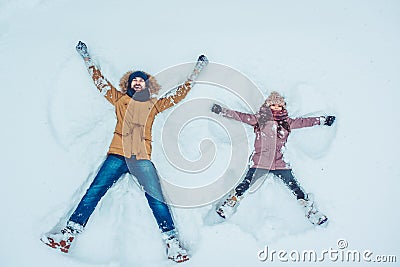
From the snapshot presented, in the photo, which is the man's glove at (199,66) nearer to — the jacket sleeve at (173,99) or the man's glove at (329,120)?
the jacket sleeve at (173,99)

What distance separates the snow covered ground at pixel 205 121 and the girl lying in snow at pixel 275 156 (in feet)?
0.37

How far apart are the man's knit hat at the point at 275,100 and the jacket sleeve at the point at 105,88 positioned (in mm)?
859

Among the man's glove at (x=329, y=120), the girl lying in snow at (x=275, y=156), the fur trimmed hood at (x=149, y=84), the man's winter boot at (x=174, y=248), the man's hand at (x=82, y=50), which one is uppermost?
the man's hand at (x=82, y=50)

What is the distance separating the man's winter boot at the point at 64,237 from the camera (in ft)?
8.68

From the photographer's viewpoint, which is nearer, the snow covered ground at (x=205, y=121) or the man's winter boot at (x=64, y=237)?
the man's winter boot at (x=64, y=237)

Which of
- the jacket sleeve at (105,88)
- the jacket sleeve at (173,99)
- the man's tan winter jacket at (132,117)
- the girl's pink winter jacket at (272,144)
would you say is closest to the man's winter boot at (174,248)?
the man's tan winter jacket at (132,117)

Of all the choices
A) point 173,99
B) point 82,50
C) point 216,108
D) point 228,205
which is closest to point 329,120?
point 216,108

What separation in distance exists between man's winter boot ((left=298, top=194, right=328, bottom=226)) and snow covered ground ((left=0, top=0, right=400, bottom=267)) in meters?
0.08

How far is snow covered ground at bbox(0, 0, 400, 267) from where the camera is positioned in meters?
2.76

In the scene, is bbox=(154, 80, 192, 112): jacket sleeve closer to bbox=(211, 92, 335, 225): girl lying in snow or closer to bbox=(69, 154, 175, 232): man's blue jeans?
bbox=(69, 154, 175, 232): man's blue jeans

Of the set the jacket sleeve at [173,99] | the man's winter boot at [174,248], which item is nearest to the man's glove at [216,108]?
the jacket sleeve at [173,99]

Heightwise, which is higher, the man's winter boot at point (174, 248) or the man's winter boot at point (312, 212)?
the man's winter boot at point (312, 212)

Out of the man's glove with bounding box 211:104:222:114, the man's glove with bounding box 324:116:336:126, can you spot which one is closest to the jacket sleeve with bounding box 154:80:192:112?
the man's glove with bounding box 211:104:222:114

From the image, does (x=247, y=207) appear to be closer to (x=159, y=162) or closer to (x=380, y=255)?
(x=159, y=162)
